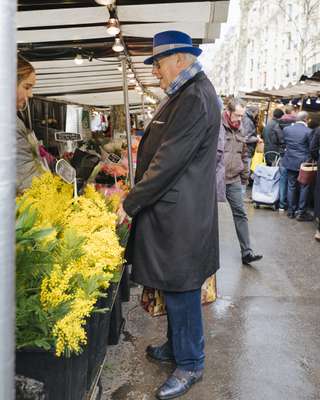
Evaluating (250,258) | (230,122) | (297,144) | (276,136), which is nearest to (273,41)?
(276,136)

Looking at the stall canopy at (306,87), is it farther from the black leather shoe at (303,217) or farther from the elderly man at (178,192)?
the elderly man at (178,192)

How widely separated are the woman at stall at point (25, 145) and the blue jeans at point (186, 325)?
125 centimetres

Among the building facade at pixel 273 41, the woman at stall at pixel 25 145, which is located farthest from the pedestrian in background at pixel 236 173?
the building facade at pixel 273 41

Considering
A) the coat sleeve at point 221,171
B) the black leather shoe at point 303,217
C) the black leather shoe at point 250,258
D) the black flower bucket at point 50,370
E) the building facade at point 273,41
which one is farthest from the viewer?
the building facade at point 273,41

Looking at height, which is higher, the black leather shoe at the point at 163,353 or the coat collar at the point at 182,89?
the coat collar at the point at 182,89

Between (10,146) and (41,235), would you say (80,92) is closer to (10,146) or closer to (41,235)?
(41,235)

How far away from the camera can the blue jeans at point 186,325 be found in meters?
2.93

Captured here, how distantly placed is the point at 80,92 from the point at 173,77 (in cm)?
689

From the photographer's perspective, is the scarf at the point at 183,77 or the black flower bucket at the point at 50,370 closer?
the black flower bucket at the point at 50,370

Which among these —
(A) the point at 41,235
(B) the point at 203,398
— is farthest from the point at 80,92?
(A) the point at 41,235

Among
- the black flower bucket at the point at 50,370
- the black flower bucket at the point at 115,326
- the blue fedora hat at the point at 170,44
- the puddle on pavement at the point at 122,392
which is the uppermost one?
the blue fedora hat at the point at 170,44

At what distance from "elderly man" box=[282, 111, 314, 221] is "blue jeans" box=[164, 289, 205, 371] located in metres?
6.31

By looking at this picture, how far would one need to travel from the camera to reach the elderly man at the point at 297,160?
888 cm

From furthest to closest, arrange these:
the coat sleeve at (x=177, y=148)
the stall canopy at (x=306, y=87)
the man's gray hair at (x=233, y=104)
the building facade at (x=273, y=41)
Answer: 1. the building facade at (x=273, y=41)
2. the stall canopy at (x=306, y=87)
3. the man's gray hair at (x=233, y=104)
4. the coat sleeve at (x=177, y=148)
